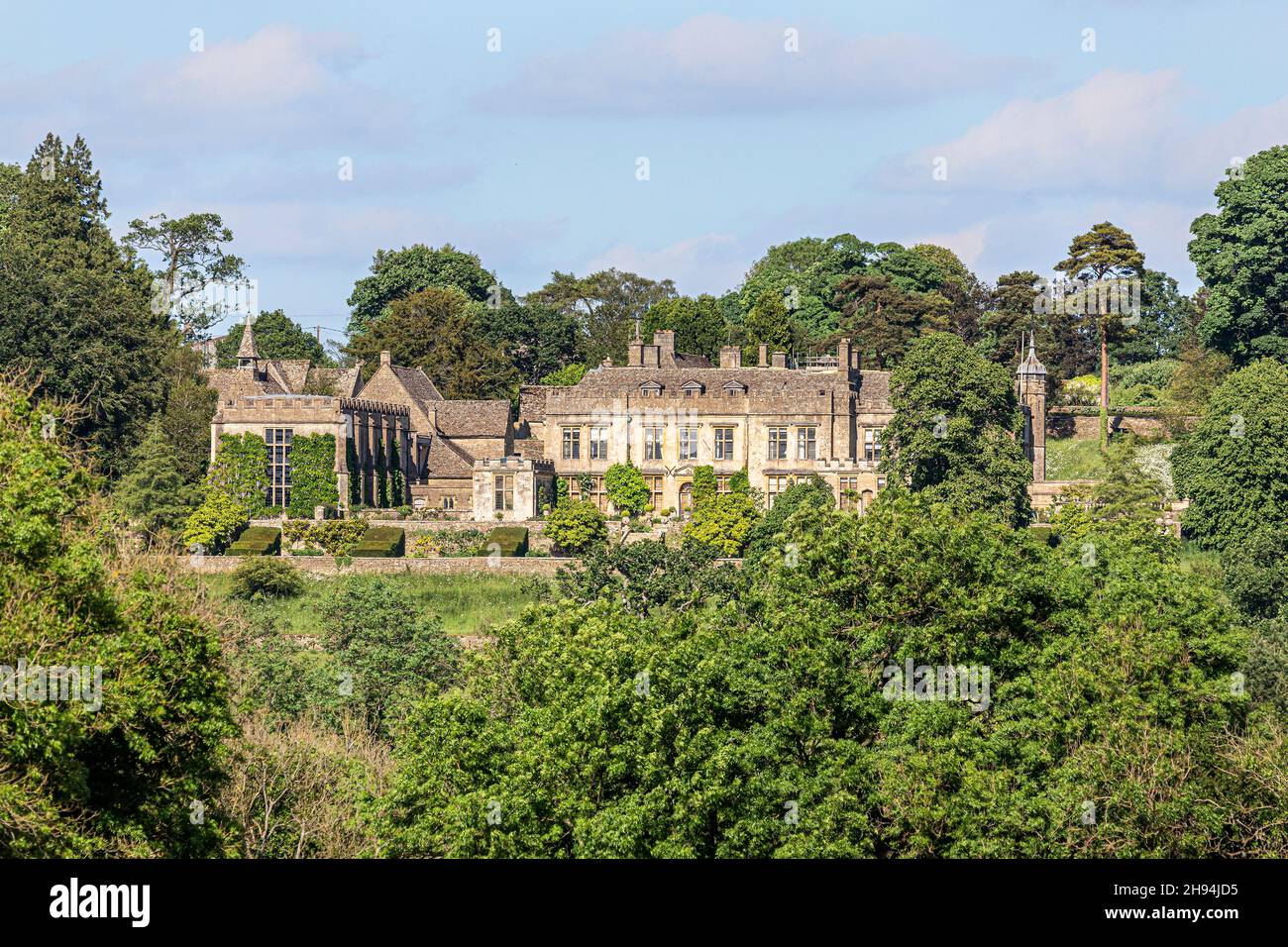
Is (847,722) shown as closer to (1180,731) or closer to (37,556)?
(1180,731)

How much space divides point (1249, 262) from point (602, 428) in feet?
97.3

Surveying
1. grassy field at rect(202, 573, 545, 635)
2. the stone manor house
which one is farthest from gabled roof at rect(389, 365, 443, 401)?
grassy field at rect(202, 573, 545, 635)

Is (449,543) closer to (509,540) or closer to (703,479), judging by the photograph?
(509,540)

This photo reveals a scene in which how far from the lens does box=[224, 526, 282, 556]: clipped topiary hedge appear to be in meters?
68.8

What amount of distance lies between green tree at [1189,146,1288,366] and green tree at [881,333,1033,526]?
17.5m

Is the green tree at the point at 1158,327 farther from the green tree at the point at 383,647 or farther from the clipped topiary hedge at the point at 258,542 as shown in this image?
the green tree at the point at 383,647

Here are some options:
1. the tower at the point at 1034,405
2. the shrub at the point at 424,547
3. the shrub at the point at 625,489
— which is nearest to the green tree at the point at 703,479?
the shrub at the point at 625,489

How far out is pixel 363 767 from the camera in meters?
37.5

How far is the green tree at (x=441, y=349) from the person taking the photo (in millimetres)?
95500

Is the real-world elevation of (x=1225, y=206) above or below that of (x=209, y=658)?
above

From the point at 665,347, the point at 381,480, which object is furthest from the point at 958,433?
the point at 381,480
